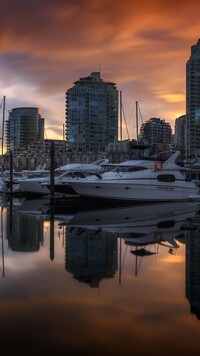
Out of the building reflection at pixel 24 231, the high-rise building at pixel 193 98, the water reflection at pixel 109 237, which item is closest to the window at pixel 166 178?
the water reflection at pixel 109 237

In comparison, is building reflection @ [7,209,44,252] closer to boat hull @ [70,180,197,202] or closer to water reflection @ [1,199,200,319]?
water reflection @ [1,199,200,319]

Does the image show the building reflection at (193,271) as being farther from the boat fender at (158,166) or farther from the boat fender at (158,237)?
the boat fender at (158,166)

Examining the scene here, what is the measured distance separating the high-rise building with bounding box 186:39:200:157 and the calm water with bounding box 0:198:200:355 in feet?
530

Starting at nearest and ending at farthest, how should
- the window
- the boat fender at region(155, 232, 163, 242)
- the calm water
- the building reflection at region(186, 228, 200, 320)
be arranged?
the calm water
the building reflection at region(186, 228, 200, 320)
the boat fender at region(155, 232, 163, 242)
the window

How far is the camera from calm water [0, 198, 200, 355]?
6277mm

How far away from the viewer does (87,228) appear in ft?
59.8

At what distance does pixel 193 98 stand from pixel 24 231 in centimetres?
16980

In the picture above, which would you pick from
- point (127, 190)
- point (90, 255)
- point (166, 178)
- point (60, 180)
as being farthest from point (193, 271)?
point (60, 180)

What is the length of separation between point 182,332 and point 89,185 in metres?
22.5

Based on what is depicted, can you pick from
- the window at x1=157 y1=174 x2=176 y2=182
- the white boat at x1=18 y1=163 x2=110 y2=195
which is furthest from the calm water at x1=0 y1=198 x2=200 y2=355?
the white boat at x1=18 y1=163 x2=110 y2=195

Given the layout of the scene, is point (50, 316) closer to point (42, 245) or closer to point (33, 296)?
point (33, 296)

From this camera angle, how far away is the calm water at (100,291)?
628cm

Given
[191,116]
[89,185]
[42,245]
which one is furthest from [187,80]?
[42,245]

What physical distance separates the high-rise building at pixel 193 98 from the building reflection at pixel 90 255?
161m
